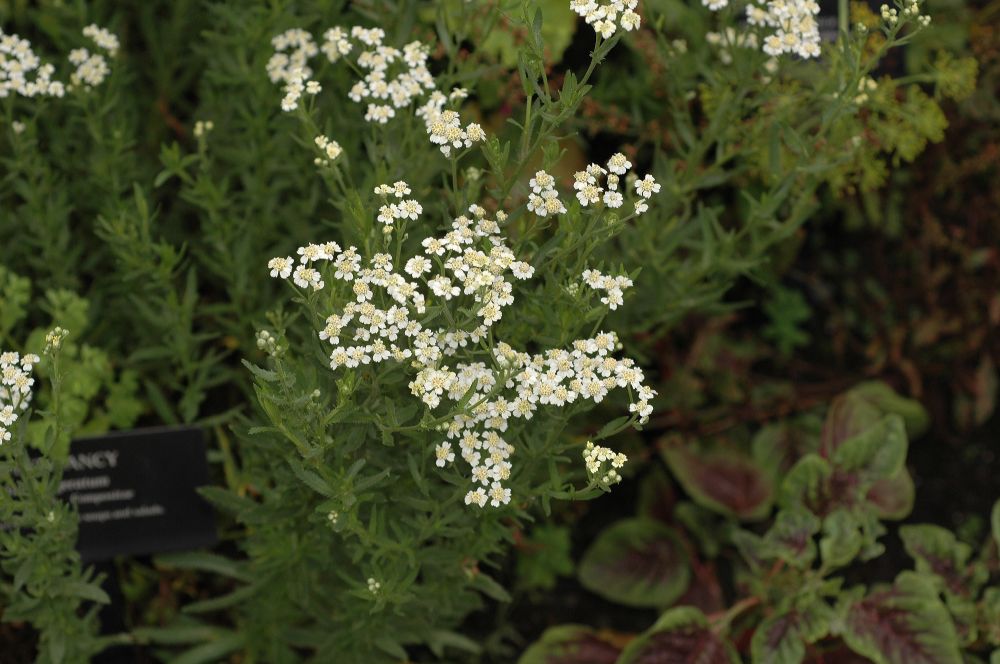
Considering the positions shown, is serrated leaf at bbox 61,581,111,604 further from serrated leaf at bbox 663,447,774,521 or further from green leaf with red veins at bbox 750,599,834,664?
serrated leaf at bbox 663,447,774,521

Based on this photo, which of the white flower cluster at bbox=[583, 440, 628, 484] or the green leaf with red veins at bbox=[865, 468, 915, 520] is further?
the green leaf with red veins at bbox=[865, 468, 915, 520]

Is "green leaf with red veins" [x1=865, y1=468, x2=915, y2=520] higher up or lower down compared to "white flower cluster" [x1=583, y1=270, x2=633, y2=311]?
lower down

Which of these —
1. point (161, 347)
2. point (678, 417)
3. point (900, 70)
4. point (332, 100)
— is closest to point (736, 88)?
point (900, 70)

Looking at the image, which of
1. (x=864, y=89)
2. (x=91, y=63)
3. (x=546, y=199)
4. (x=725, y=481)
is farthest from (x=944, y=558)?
(x=91, y=63)

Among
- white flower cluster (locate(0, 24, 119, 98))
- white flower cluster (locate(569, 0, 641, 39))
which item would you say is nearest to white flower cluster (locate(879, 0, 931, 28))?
white flower cluster (locate(569, 0, 641, 39))

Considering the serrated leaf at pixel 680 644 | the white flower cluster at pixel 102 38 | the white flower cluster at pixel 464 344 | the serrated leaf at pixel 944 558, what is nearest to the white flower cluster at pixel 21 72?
the white flower cluster at pixel 102 38

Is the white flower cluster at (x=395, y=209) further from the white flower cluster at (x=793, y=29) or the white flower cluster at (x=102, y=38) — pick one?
the white flower cluster at (x=102, y=38)
